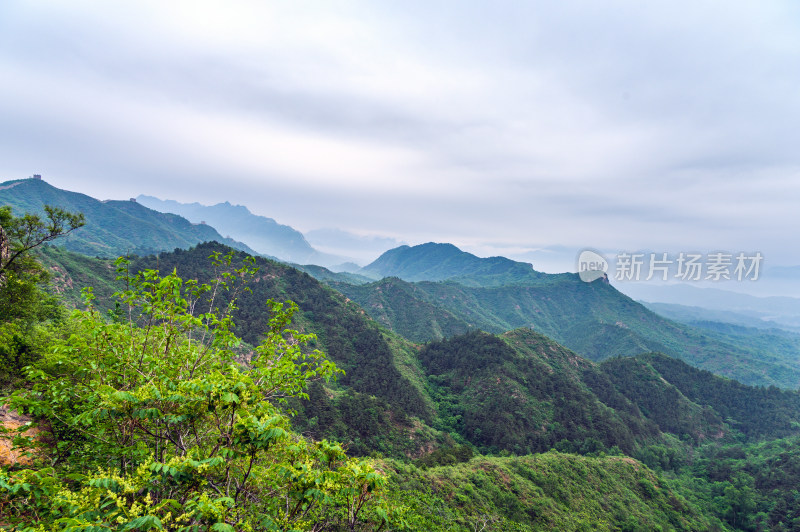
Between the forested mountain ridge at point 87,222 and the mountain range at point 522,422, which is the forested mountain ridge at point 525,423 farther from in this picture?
the forested mountain ridge at point 87,222

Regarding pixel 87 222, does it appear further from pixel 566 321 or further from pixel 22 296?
pixel 566 321

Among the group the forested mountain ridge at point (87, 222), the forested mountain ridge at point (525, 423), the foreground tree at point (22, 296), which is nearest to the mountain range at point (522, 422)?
the forested mountain ridge at point (525, 423)

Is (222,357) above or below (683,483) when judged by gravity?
above

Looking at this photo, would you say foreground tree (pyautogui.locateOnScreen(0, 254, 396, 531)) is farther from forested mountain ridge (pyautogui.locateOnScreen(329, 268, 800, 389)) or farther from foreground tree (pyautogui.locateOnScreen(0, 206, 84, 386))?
forested mountain ridge (pyautogui.locateOnScreen(329, 268, 800, 389))

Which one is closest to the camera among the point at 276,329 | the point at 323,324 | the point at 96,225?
the point at 276,329

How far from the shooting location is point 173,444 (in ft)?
18.6

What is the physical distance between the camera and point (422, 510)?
1800 cm

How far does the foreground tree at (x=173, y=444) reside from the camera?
4172 millimetres

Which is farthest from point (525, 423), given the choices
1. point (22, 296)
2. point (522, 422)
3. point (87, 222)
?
point (87, 222)

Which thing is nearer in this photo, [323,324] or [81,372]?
[81,372]

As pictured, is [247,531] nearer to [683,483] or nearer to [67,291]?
[683,483]

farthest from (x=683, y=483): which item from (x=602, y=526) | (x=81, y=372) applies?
(x=81, y=372)

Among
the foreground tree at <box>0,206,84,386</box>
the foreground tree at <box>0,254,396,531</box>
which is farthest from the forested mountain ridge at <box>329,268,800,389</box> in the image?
the foreground tree at <box>0,254,396,531</box>

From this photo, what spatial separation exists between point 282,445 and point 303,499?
41.2 inches
